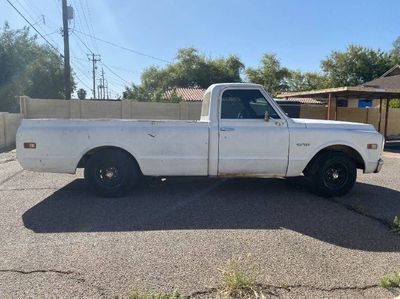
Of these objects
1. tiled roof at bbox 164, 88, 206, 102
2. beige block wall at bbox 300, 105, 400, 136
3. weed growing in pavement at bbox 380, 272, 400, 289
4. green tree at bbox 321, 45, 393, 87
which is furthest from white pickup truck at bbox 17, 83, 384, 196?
green tree at bbox 321, 45, 393, 87

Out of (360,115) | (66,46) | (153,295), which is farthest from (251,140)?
(66,46)

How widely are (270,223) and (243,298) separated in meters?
2.07

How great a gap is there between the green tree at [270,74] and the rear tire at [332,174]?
47.6 meters

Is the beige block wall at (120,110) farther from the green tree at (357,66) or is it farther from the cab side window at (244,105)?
the green tree at (357,66)

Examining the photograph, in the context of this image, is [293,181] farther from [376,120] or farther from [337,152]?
[376,120]

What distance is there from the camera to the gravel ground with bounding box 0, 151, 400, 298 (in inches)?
136

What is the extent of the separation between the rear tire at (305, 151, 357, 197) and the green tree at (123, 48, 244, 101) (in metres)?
44.3

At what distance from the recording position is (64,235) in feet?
15.3

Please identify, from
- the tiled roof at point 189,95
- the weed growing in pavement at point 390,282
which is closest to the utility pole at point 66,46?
the tiled roof at point 189,95

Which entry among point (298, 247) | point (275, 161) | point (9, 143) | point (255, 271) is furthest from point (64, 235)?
point (9, 143)

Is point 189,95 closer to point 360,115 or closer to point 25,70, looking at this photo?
point 25,70

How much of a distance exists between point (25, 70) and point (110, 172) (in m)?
26.7

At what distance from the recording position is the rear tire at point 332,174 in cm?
652

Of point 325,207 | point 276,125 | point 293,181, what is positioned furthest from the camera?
point 293,181
